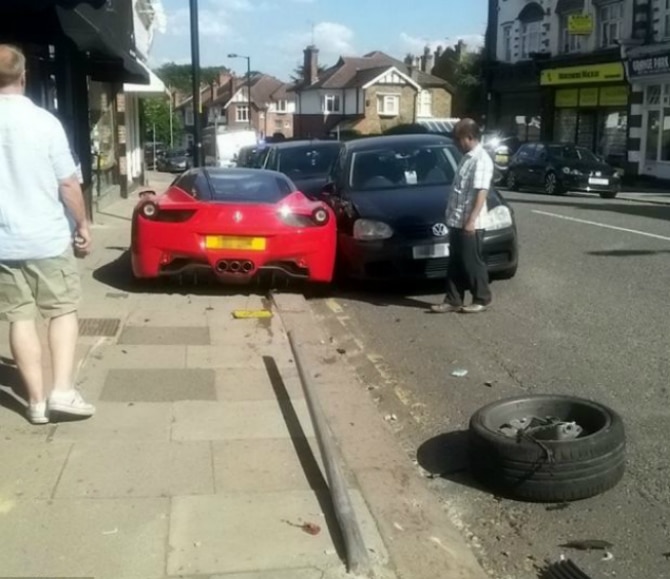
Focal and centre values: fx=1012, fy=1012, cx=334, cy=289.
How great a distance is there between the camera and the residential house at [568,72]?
36469 millimetres

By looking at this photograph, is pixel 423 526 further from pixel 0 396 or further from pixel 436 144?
pixel 436 144

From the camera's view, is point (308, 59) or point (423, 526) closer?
point (423, 526)

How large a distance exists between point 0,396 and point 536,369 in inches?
141

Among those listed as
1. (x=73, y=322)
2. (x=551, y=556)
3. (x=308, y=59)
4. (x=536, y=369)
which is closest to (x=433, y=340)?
(x=536, y=369)

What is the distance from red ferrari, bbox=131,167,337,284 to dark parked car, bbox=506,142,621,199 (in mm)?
19422

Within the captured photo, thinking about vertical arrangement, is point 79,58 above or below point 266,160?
above

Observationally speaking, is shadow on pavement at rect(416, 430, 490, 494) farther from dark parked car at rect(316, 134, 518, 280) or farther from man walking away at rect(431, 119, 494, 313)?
dark parked car at rect(316, 134, 518, 280)

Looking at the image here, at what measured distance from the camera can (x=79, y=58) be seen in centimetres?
1548

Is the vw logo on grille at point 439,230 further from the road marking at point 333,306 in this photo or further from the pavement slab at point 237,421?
the pavement slab at point 237,421

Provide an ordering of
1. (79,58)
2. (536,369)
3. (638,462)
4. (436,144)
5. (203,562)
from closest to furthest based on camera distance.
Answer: (203,562) < (638,462) < (536,369) < (436,144) < (79,58)

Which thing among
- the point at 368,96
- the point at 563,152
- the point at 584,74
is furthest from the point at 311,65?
the point at 563,152

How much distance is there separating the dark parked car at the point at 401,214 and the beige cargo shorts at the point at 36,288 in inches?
198

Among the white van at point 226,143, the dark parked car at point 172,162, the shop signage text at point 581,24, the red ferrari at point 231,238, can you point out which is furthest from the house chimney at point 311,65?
the red ferrari at point 231,238

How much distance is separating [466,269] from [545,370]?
81.3 inches
